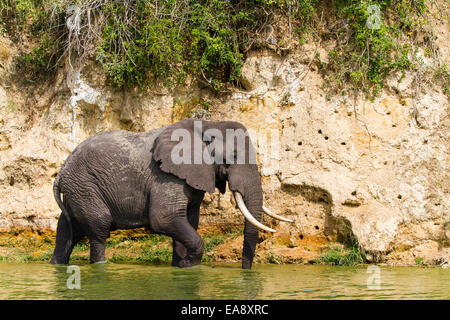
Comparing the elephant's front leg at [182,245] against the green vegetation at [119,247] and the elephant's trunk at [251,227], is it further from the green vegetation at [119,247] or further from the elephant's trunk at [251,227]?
the green vegetation at [119,247]

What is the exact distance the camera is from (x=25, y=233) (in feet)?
35.3

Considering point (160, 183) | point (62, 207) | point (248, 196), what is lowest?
point (62, 207)

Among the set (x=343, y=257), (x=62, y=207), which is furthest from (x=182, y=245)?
(x=343, y=257)

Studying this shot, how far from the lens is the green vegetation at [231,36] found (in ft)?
34.2

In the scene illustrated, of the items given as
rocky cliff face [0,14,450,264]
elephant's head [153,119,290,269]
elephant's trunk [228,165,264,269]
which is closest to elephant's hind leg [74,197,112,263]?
elephant's head [153,119,290,269]

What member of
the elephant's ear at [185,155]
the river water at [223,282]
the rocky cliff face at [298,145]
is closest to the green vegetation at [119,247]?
the rocky cliff face at [298,145]

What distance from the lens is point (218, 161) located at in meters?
8.05

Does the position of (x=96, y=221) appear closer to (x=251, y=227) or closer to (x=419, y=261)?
(x=251, y=227)

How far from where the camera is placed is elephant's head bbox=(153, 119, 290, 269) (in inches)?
309

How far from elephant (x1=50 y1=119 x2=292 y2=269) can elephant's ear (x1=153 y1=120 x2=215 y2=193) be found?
0.01 meters

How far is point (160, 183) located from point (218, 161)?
0.85 m

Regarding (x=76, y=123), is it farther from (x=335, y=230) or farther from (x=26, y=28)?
(x=335, y=230)

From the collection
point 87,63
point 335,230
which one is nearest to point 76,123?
point 87,63

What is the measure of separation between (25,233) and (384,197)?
6444mm
